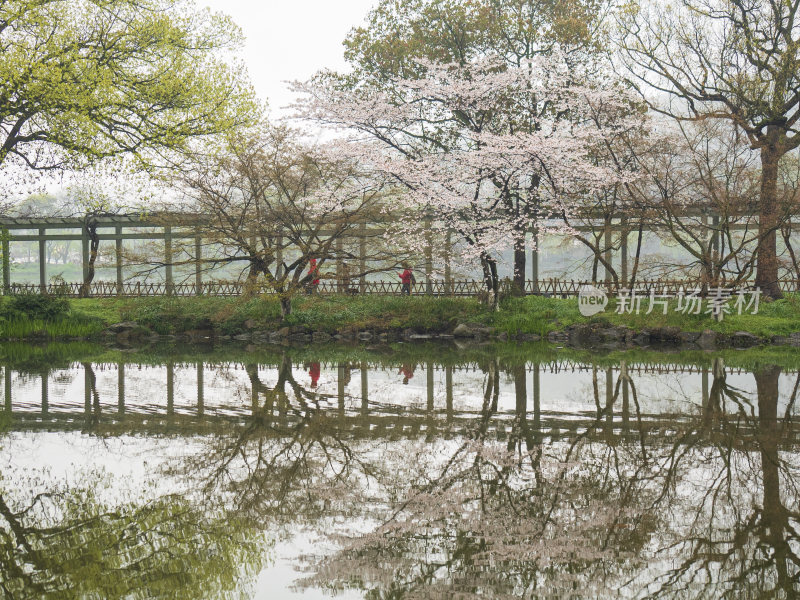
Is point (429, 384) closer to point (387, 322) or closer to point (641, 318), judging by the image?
point (387, 322)

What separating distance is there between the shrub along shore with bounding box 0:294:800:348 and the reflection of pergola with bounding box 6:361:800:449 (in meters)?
8.30

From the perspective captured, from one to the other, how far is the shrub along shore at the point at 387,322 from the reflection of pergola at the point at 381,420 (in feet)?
27.2

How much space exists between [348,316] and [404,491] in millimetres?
15033

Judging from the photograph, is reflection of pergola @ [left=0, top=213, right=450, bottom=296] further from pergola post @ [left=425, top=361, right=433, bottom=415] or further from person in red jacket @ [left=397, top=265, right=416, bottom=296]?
pergola post @ [left=425, top=361, right=433, bottom=415]

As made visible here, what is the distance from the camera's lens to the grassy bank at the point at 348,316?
59.8ft

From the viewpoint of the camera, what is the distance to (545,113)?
21.1m

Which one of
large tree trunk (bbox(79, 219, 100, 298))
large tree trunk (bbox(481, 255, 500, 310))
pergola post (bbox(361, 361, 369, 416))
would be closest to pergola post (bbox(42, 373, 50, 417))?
pergola post (bbox(361, 361, 369, 416))

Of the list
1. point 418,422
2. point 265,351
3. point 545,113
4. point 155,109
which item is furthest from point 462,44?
point 418,422

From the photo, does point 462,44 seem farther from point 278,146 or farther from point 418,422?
point 418,422

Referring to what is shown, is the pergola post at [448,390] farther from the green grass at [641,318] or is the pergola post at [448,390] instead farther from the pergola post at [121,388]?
the green grass at [641,318]

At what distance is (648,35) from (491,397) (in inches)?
541

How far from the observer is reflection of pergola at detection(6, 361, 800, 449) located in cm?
720

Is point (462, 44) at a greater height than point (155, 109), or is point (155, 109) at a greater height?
point (462, 44)

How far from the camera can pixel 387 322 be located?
65.6 ft
